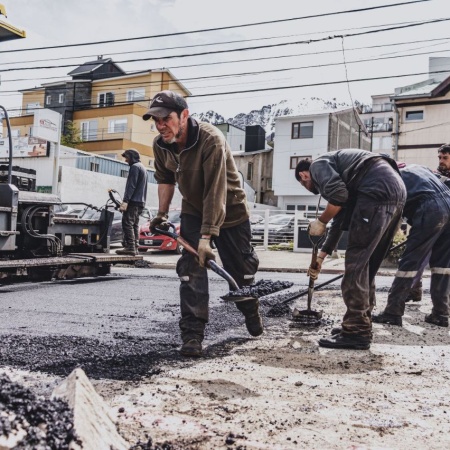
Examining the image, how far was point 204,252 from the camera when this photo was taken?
3.28 m

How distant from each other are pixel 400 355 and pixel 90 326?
246 centimetres

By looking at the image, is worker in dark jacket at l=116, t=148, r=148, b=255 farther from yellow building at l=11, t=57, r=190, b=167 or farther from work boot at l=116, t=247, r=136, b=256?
yellow building at l=11, t=57, r=190, b=167

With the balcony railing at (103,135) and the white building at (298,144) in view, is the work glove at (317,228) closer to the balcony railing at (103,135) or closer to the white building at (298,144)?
the white building at (298,144)

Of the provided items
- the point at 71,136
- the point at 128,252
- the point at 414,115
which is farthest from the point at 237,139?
the point at 128,252

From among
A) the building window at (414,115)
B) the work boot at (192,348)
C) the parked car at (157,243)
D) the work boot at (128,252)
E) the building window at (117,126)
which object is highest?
the building window at (414,115)

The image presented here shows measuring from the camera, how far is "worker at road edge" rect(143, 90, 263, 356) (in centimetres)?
331

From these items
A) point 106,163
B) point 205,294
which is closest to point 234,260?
point 205,294

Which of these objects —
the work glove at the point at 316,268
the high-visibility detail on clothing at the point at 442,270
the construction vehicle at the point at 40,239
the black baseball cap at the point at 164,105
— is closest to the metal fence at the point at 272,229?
the construction vehicle at the point at 40,239

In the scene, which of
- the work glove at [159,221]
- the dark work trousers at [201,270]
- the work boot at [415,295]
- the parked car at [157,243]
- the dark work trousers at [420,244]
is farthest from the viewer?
the parked car at [157,243]

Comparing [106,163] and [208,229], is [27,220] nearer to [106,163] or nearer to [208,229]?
[208,229]

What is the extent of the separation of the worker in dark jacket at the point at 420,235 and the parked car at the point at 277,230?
15.0 metres

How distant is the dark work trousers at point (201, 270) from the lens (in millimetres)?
3467

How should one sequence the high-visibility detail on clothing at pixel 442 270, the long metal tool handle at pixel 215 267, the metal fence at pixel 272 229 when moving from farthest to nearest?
1. the metal fence at pixel 272 229
2. the high-visibility detail on clothing at pixel 442 270
3. the long metal tool handle at pixel 215 267

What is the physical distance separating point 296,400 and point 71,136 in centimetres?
3850
